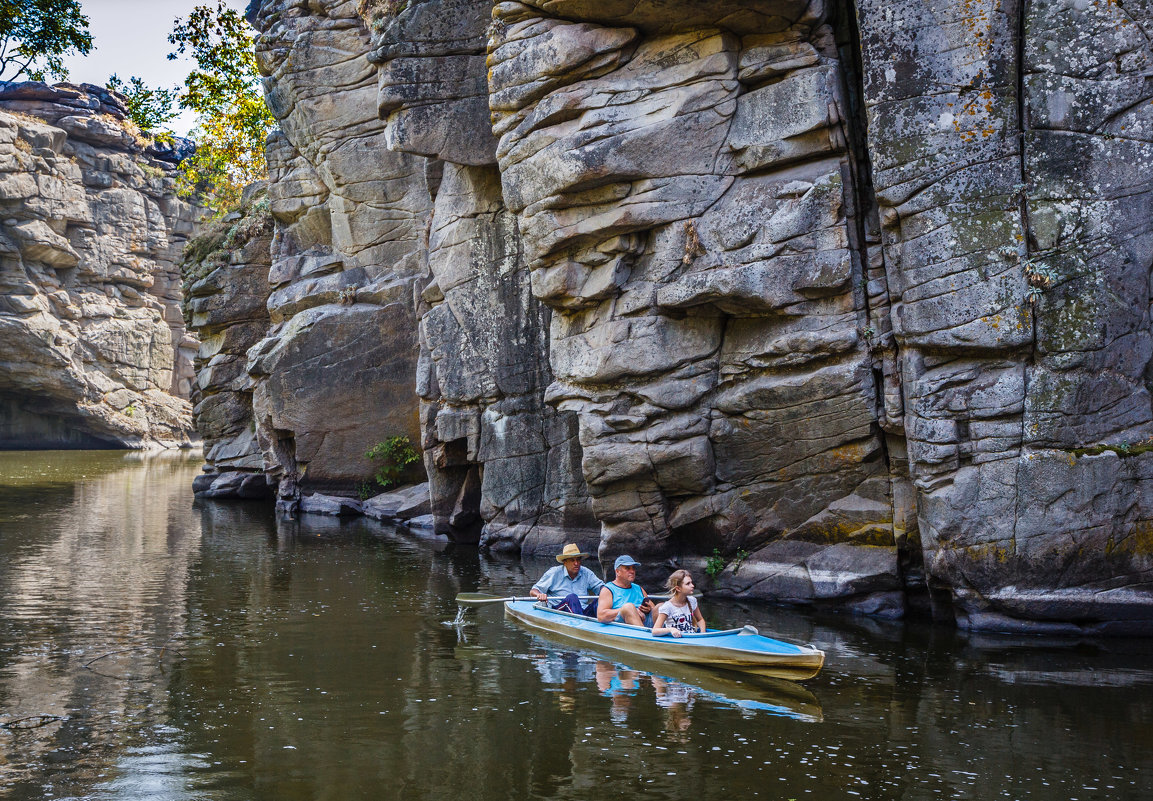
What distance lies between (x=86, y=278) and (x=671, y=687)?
1735 inches

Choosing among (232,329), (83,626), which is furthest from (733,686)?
(232,329)

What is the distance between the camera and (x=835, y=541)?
13.6 meters

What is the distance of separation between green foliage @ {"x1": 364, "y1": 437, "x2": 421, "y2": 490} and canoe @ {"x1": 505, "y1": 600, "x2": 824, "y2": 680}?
13.0m

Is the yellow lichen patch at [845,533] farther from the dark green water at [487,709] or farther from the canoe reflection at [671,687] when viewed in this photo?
the canoe reflection at [671,687]

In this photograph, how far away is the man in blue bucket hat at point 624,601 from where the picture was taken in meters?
11.4

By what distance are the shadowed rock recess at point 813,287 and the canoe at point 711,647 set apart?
3.35 m

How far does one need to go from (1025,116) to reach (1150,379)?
335 centimetres

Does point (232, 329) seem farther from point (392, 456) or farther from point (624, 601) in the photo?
point (624, 601)

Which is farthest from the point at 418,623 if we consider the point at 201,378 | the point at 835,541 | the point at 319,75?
the point at 201,378

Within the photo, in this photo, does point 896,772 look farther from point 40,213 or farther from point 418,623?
point 40,213

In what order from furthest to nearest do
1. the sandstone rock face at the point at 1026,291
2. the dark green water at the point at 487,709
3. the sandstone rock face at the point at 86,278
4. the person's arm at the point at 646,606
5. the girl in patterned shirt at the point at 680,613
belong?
the sandstone rock face at the point at 86,278 < the person's arm at the point at 646,606 < the sandstone rock face at the point at 1026,291 < the girl in patterned shirt at the point at 680,613 < the dark green water at the point at 487,709

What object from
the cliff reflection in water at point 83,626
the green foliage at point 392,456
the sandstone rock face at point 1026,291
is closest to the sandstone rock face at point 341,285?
the green foliage at point 392,456

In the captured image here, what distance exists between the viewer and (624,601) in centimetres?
1171

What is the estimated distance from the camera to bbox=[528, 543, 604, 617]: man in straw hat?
1247 cm
